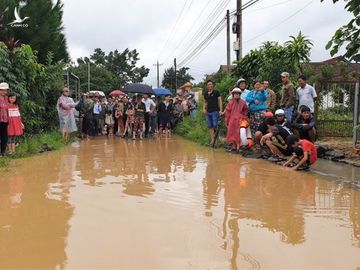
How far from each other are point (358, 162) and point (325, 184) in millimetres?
1971

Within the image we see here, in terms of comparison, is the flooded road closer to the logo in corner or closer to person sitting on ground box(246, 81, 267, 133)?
person sitting on ground box(246, 81, 267, 133)

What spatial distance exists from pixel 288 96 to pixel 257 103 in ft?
2.11

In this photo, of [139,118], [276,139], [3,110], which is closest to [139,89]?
[139,118]

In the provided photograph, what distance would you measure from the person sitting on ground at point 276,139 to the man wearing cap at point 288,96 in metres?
1.45

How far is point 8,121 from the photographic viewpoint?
9.00m

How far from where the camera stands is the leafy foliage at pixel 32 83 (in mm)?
10305

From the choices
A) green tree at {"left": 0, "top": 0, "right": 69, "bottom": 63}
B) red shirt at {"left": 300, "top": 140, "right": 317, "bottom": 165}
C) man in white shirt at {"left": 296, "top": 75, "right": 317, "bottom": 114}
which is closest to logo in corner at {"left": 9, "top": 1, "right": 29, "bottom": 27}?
green tree at {"left": 0, "top": 0, "right": 69, "bottom": 63}

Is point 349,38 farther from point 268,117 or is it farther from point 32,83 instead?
point 32,83

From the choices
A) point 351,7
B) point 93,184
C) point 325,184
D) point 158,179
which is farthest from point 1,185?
point 351,7

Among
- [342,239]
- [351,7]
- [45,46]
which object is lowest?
Answer: [342,239]

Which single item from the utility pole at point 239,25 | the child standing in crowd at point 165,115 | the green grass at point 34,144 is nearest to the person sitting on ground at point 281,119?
the green grass at point 34,144

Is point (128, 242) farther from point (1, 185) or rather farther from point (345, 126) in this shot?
point (345, 126)

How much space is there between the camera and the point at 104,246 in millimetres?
3811

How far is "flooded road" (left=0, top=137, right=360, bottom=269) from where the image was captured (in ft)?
11.7
